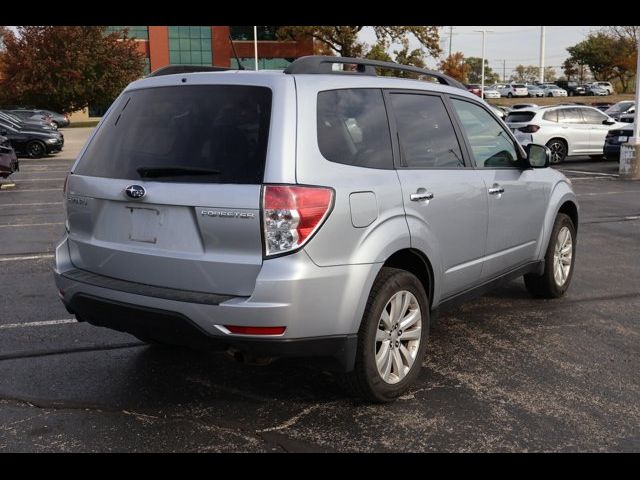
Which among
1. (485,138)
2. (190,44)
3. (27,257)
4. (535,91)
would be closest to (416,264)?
(485,138)

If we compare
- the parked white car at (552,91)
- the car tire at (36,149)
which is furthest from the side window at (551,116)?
the parked white car at (552,91)

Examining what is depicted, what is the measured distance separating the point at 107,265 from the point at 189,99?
1.01 meters

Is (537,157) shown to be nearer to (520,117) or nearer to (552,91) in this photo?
(520,117)

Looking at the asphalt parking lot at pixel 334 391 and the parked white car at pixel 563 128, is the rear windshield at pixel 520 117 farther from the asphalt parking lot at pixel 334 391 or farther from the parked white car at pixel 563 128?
the asphalt parking lot at pixel 334 391

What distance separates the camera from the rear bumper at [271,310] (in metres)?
3.33

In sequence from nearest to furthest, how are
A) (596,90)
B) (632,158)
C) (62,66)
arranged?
(632,158)
(62,66)
(596,90)

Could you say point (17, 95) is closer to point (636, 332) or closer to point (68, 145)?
point (68, 145)

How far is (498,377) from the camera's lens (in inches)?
172

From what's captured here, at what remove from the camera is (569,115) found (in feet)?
66.2

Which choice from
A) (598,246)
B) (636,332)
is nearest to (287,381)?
(636,332)

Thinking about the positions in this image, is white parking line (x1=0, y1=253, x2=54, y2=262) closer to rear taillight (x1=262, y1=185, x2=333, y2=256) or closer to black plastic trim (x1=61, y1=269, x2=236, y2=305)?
black plastic trim (x1=61, y1=269, x2=236, y2=305)

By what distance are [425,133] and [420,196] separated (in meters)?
0.56
